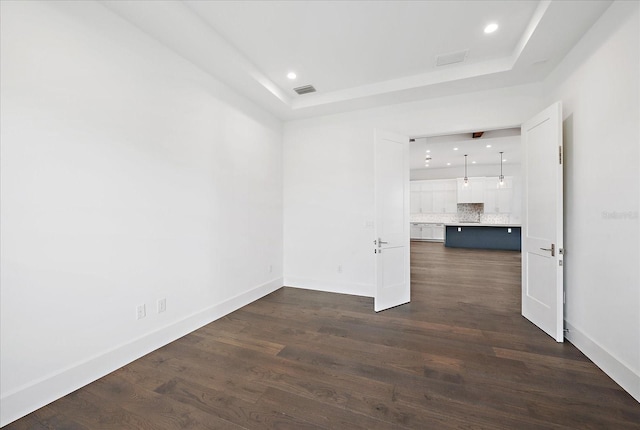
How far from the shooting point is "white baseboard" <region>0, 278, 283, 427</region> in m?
1.66

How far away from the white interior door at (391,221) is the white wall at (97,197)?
2031mm

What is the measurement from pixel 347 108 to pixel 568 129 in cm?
267

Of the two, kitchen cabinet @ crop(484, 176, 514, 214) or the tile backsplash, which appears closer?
kitchen cabinet @ crop(484, 176, 514, 214)

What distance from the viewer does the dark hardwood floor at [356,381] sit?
1.66 m

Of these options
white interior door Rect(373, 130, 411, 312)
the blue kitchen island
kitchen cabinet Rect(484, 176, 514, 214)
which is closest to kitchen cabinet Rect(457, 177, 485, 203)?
kitchen cabinet Rect(484, 176, 514, 214)

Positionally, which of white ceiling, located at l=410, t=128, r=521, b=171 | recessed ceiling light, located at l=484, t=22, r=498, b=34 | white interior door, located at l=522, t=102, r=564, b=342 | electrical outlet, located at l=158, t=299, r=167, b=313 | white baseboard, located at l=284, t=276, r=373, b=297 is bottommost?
white baseboard, located at l=284, t=276, r=373, b=297

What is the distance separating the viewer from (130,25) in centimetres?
231

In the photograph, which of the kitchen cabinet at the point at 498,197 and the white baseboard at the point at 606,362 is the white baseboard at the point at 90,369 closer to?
the white baseboard at the point at 606,362

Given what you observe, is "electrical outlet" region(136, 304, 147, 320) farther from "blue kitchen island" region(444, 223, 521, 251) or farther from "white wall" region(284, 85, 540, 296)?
"blue kitchen island" region(444, 223, 521, 251)

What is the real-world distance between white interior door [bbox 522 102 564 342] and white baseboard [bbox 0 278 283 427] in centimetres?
372

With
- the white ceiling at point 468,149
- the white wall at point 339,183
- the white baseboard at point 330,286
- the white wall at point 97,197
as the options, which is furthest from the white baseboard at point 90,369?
the white ceiling at point 468,149

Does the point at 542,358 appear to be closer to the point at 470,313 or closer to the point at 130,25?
the point at 470,313

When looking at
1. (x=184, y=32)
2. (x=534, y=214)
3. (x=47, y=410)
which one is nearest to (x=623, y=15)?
(x=534, y=214)

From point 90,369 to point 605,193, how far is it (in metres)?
4.36
